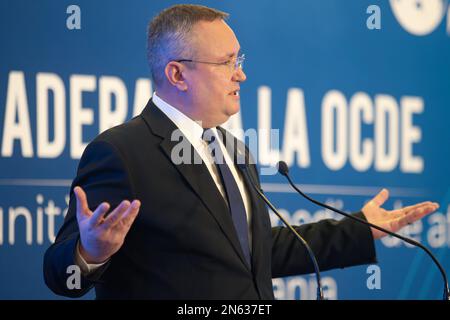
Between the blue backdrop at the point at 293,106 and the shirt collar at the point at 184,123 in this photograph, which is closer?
the shirt collar at the point at 184,123

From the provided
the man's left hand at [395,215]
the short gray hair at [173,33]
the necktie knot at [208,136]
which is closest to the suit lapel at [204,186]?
the necktie knot at [208,136]

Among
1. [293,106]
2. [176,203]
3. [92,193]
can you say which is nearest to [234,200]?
[176,203]

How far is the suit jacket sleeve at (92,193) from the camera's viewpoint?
6.83ft

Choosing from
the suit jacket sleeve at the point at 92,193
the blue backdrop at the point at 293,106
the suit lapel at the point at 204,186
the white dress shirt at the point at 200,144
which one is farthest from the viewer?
the blue backdrop at the point at 293,106

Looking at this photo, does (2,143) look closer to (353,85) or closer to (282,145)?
(282,145)

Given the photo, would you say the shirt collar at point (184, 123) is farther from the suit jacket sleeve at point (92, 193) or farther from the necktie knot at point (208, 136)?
the suit jacket sleeve at point (92, 193)

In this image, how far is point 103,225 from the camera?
1888 mm

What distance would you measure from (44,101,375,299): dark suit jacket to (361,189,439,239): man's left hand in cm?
49

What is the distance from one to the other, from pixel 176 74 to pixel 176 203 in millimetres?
551

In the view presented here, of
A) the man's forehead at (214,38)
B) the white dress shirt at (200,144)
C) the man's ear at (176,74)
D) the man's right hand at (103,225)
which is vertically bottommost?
the man's right hand at (103,225)

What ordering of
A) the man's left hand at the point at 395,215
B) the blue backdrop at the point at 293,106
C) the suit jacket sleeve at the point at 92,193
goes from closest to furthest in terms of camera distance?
the suit jacket sleeve at the point at 92,193
the man's left hand at the point at 395,215
the blue backdrop at the point at 293,106
